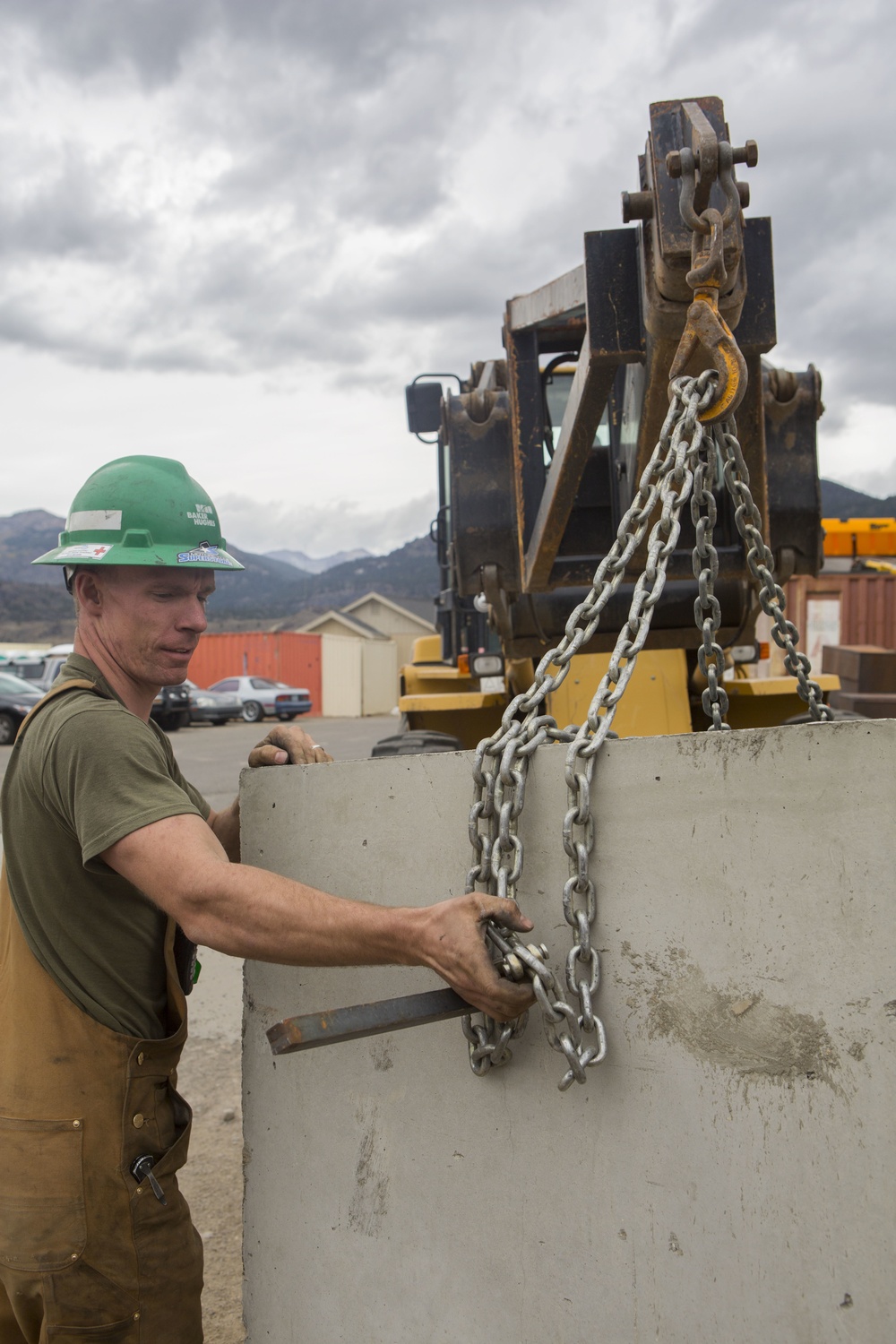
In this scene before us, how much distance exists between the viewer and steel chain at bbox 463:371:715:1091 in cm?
154

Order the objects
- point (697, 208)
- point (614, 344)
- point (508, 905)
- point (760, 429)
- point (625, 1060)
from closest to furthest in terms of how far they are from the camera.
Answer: point (508, 905)
point (625, 1060)
point (697, 208)
point (614, 344)
point (760, 429)

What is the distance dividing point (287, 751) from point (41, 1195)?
0.94 m

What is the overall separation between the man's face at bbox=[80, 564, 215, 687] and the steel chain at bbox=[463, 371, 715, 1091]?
2.37 ft

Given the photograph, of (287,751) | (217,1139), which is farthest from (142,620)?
(217,1139)

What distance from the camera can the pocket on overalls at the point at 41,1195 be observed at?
5.65 ft

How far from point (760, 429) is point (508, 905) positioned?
84.3 inches

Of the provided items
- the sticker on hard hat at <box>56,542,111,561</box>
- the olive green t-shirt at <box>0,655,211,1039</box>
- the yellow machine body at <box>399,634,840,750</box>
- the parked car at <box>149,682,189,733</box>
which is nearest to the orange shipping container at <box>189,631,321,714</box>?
the parked car at <box>149,682,189,733</box>

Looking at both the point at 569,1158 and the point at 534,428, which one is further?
the point at 534,428

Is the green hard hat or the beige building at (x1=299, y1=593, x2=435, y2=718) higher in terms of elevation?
the green hard hat

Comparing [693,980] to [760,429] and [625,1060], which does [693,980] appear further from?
[760,429]

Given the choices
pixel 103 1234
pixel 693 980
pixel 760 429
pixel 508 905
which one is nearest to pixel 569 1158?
pixel 693 980

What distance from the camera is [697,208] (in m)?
1.94

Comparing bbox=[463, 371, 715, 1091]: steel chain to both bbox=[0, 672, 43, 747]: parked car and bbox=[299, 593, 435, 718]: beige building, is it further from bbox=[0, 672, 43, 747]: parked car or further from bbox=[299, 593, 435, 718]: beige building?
bbox=[299, 593, 435, 718]: beige building

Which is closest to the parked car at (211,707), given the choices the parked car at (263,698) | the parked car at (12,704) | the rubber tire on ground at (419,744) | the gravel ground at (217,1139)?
the parked car at (263,698)
